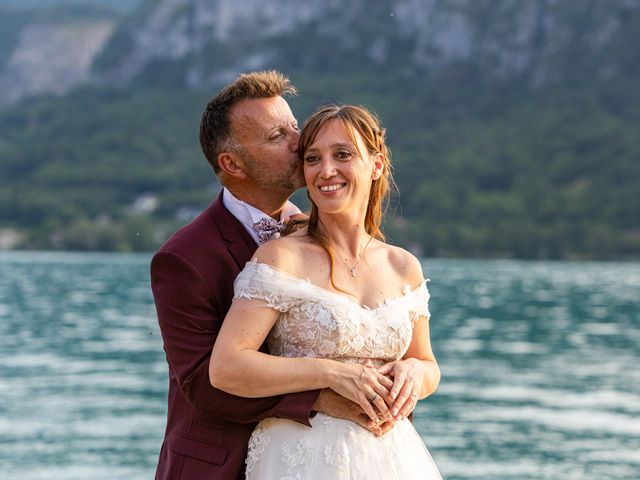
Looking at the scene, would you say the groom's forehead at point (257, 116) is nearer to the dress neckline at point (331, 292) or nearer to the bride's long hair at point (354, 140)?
the bride's long hair at point (354, 140)

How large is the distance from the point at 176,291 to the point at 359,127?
33.6 inches

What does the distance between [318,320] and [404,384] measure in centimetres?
37

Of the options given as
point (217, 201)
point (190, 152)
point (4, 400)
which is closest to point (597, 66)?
point (190, 152)

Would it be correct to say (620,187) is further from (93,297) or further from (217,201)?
(217,201)

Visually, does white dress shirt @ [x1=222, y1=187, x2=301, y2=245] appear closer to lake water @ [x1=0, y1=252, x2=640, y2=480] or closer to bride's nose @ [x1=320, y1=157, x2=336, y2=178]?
bride's nose @ [x1=320, y1=157, x2=336, y2=178]

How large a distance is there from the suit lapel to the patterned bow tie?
0.13 feet

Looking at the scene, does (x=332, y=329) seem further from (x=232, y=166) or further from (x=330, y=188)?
(x=232, y=166)

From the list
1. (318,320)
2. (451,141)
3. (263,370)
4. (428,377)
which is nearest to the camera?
(263,370)

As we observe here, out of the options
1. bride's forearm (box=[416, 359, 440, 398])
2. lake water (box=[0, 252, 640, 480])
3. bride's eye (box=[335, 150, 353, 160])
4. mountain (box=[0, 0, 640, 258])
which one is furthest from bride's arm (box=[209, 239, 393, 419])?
mountain (box=[0, 0, 640, 258])

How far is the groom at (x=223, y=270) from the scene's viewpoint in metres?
4.26

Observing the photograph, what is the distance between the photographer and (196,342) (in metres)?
4.30

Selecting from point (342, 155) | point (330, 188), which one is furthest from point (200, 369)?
point (342, 155)

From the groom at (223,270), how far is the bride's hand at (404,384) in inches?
4.6

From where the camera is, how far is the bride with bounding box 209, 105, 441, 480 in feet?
13.7
